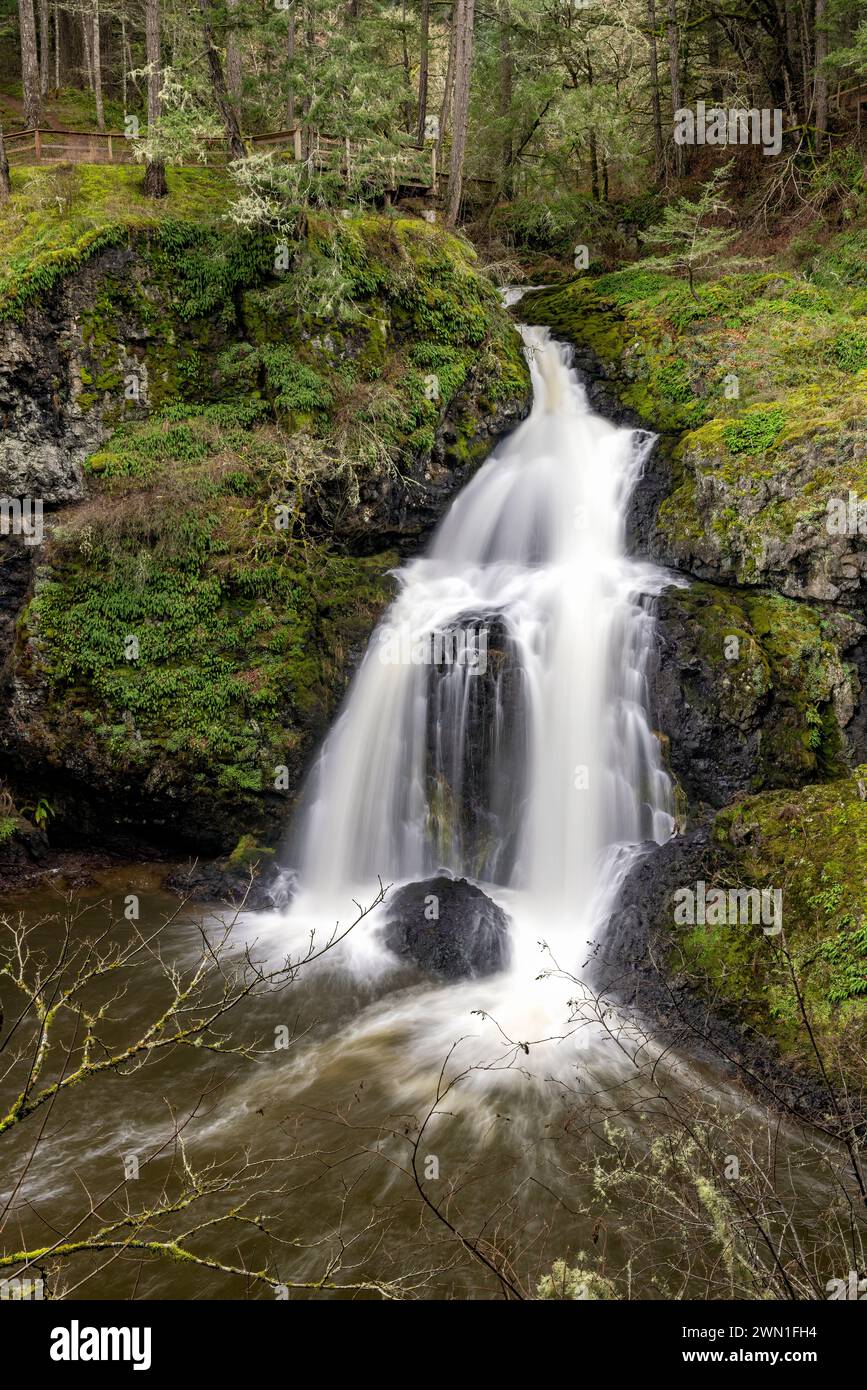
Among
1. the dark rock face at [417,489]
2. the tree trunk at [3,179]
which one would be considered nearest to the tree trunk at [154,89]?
the tree trunk at [3,179]

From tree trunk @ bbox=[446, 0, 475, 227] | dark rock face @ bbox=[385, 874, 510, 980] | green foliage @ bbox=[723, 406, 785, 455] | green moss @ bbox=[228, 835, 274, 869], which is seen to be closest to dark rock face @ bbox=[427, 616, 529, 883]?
dark rock face @ bbox=[385, 874, 510, 980]

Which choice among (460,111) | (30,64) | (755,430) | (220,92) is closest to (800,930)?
(755,430)

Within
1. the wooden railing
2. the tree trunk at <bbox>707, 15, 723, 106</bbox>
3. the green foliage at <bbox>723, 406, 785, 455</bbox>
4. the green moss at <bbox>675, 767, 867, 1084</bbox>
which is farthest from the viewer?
the tree trunk at <bbox>707, 15, 723, 106</bbox>

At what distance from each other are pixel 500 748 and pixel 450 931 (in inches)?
106

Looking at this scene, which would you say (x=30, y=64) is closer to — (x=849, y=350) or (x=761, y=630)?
(x=849, y=350)

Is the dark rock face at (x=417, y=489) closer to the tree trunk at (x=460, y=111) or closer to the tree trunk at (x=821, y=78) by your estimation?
the tree trunk at (x=460, y=111)

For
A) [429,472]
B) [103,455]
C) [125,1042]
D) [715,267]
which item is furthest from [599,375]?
[125,1042]

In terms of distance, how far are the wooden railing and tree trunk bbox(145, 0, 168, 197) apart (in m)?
0.60

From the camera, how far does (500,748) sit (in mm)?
10977

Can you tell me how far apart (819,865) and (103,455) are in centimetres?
1095

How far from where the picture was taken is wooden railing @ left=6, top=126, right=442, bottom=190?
46.1 feet

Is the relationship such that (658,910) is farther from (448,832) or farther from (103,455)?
(103,455)

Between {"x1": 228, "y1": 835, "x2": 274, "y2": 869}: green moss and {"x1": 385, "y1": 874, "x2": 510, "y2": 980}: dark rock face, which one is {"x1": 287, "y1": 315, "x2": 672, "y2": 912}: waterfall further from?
{"x1": 385, "y1": 874, "x2": 510, "y2": 980}: dark rock face

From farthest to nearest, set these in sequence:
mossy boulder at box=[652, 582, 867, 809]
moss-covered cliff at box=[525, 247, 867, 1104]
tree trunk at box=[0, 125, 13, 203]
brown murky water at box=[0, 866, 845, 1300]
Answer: tree trunk at box=[0, 125, 13, 203]
mossy boulder at box=[652, 582, 867, 809]
moss-covered cliff at box=[525, 247, 867, 1104]
brown murky water at box=[0, 866, 845, 1300]
